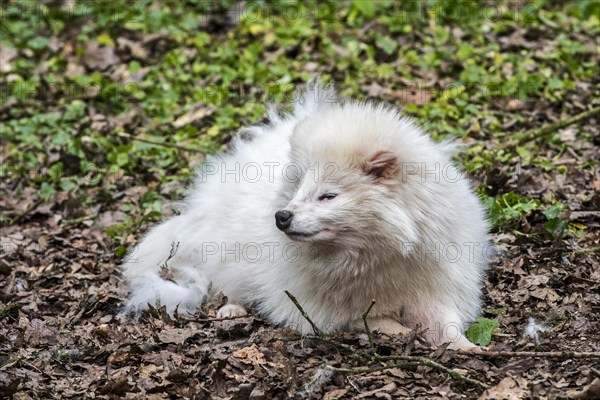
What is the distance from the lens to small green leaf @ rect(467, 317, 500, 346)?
4.61m

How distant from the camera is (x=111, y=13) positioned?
31.4 ft

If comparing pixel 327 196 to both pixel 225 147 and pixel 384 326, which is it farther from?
pixel 225 147

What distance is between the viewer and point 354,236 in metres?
4.42

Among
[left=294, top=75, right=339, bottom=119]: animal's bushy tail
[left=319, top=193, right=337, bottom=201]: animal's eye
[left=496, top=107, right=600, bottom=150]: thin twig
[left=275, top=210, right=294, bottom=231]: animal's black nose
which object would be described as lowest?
[left=496, top=107, right=600, bottom=150]: thin twig

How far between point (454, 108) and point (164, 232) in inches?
114

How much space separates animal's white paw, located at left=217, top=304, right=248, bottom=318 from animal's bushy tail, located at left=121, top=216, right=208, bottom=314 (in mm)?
218

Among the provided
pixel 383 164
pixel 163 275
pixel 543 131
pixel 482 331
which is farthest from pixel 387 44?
pixel 482 331

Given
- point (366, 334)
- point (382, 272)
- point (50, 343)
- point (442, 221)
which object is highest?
point (442, 221)

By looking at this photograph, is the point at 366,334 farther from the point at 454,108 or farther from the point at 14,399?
the point at 454,108

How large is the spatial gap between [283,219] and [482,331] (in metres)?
1.27

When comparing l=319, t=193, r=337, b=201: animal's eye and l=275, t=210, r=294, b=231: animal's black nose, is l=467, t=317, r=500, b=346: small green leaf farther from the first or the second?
l=275, t=210, r=294, b=231: animal's black nose

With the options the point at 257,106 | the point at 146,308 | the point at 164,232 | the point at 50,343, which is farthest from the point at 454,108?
the point at 50,343

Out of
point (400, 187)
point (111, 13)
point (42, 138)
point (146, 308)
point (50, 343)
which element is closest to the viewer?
point (400, 187)

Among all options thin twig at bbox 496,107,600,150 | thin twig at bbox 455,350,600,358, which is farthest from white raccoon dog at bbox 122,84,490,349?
thin twig at bbox 496,107,600,150
